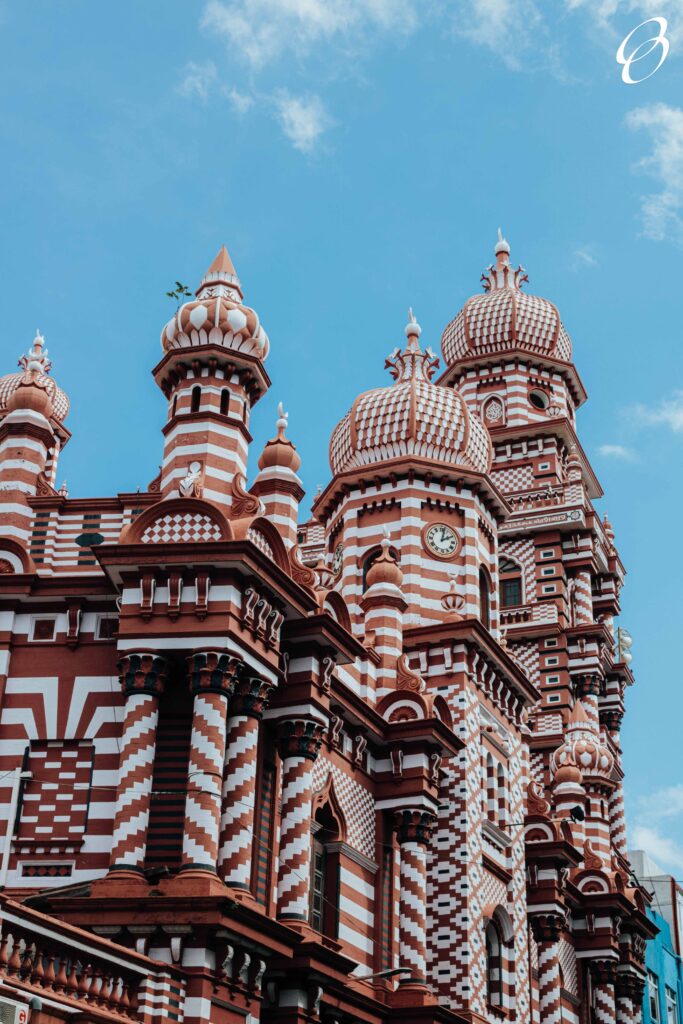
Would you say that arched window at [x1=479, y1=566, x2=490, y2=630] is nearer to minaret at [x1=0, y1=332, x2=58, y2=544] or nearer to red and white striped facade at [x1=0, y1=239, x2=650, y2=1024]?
red and white striped facade at [x1=0, y1=239, x2=650, y2=1024]

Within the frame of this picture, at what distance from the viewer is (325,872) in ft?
94.9

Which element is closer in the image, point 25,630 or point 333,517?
point 25,630

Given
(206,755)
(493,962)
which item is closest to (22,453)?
(206,755)

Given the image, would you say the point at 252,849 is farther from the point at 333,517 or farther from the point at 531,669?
the point at 531,669

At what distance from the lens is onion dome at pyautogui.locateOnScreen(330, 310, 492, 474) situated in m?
39.2

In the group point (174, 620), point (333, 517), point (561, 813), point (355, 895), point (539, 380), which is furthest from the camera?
point (539, 380)

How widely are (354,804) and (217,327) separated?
10.4 meters

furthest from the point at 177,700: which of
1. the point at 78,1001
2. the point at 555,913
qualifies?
the point at 555,913

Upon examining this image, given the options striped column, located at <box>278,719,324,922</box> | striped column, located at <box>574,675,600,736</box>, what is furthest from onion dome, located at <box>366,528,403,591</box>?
striped column, located at <box>574,675,600,736</box>

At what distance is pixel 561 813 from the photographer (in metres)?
45.8

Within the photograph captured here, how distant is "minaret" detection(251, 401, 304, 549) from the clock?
8.65m

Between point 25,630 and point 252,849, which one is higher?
point 25,630

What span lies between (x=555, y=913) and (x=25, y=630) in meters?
21.2

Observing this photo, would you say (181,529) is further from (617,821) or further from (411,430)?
(617,821)
